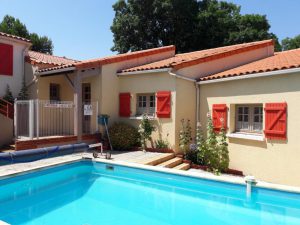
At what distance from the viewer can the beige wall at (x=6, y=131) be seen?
12125 mm

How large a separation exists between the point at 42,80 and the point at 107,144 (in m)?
5.32

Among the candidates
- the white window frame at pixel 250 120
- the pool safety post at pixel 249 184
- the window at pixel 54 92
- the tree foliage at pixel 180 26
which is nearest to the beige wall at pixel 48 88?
the window at pixel 54 92

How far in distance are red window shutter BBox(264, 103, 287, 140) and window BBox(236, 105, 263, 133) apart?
86 centimetres

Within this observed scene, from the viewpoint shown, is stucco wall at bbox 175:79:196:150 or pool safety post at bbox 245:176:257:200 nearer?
pool safety post at bbox 245:176:257:200

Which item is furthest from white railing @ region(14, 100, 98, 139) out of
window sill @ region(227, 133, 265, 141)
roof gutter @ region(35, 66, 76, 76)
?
window sill @ region(227, 133, 265, 141)

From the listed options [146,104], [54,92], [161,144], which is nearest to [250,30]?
[146,104]

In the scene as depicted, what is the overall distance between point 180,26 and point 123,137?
70.5 feet

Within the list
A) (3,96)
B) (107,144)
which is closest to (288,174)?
(107,144)

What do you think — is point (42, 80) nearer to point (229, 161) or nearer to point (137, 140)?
point (137, 140)

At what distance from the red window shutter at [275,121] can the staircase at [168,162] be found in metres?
3.51

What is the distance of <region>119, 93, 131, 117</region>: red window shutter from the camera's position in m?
14.0

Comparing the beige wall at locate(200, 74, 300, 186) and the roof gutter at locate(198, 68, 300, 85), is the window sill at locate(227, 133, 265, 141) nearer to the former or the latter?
the beige wall at locate(200, 74, 300, 186)

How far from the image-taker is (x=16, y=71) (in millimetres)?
15008

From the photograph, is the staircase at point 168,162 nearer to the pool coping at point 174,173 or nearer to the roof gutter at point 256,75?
the pool coping at point 174,173
